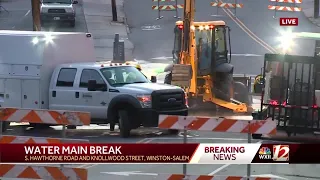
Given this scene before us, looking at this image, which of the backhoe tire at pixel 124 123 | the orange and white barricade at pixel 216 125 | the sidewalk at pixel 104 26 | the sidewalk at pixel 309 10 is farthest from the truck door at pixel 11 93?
the sidewalk at pixel 309 10

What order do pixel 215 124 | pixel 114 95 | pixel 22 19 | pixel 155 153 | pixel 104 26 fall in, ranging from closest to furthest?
pixel 155 153
pixel 215 124
pixel 114 95
pixel 104 26
pixel 22 19

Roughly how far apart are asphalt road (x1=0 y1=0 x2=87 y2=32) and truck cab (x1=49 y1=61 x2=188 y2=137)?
68.5 feet

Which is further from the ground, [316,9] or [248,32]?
[316,9]

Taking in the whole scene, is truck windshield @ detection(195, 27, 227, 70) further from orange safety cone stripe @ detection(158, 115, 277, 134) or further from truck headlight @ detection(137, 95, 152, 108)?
orange safety cone stripe @ detection(158, 115, 277, 134)

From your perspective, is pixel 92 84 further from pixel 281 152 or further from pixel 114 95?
pixel 281 152

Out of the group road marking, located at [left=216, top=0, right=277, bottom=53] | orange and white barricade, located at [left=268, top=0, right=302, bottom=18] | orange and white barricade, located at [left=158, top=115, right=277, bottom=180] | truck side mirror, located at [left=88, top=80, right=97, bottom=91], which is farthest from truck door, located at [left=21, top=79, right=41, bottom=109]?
orange and white barricade, located at [left=268, top=0, right=302, bottom=18]

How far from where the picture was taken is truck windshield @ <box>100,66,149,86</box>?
59.0 ft

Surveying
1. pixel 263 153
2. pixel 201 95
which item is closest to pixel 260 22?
pixel 201 95

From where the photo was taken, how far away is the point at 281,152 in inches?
401

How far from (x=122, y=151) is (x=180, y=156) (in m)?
0.82

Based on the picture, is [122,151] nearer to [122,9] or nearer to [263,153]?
[263,153]

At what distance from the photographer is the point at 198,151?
10.2 m

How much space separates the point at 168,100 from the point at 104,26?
24117 mm

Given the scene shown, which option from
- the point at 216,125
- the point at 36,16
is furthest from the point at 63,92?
the point at 36,16
